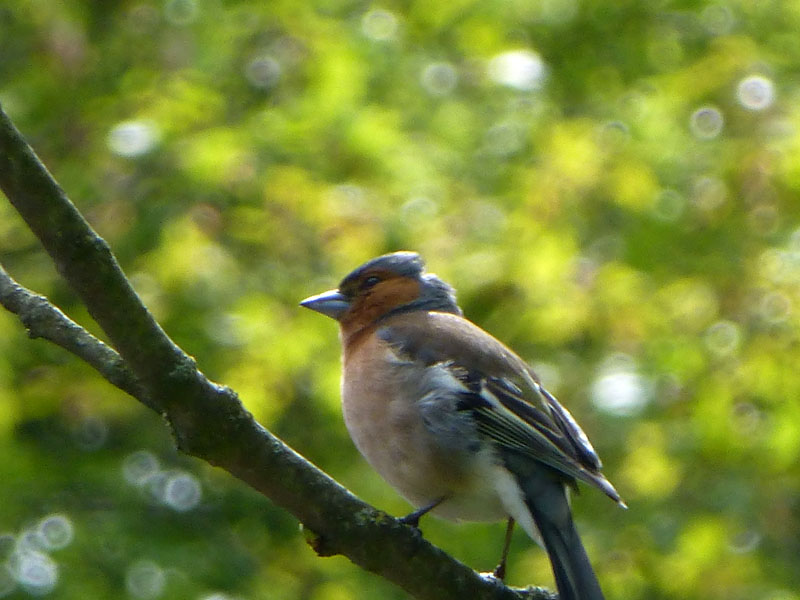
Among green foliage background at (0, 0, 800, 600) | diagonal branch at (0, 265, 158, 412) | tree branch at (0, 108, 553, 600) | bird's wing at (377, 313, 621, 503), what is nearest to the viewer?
tree branch at (0, 108, 553, 600)

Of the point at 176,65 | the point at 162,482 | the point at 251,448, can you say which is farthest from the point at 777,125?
the point at 251,448

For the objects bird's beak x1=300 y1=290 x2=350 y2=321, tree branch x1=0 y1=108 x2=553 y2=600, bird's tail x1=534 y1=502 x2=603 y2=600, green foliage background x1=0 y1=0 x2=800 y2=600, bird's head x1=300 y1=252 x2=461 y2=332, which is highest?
green foliage background x1=0 y1=0 x2=800 y2=600

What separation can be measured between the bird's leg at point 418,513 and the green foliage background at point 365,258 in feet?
7.07

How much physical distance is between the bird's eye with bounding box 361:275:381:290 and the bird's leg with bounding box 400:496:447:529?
47.0 inches

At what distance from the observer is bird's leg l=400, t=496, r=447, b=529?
3203 mm

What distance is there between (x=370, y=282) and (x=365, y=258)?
1.35 m

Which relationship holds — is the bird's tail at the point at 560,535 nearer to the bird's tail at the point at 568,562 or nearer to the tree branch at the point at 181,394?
the bird's tail at the point at 568,562

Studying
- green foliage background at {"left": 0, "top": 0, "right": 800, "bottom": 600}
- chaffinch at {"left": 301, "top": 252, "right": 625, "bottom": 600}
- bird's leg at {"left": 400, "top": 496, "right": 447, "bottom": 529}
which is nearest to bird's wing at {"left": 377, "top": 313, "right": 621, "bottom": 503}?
chaffinch at {"left": 301, "top": 252, "right": 625, "bottom": 600}

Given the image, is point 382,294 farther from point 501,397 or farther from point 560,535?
point 560,535

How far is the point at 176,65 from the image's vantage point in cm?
708

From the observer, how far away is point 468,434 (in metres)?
3.39

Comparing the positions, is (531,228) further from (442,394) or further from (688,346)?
(442,394)

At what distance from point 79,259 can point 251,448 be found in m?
0.56

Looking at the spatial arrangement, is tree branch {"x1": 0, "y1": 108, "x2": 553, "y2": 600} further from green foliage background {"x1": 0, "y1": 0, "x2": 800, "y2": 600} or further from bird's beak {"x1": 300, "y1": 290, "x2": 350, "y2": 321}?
green foliage background {"x1": 0, "y1": 0, "x2": 800, "y2": 600}
